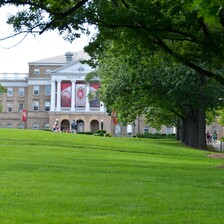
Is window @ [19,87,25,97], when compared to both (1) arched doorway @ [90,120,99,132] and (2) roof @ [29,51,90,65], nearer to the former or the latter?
(2) roof @ [29,51,90,65]

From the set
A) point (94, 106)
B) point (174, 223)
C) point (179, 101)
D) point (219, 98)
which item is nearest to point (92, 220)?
point (174, 223)

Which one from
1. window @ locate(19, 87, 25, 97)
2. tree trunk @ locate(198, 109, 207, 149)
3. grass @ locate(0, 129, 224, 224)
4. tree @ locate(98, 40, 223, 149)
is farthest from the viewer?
window @ locate(19, 87, 25, 97)

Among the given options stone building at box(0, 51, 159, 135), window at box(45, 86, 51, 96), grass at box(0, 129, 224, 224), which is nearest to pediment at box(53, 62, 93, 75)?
stone building at box(0, 51, 159, 135)

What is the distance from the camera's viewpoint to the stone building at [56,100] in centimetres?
9856

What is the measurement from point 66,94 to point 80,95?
9.45 ft

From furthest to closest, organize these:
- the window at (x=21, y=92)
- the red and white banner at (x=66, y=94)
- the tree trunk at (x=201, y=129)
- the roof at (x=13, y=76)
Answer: the roof at (x=13, y=76), the window at (x=21, y=92), the red and white banner at (x=66, y=94), the tree trunk at (x=201, y=129)

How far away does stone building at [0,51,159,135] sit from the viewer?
98.6 meters

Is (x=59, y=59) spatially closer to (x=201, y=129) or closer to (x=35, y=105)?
(x=35, y=105)

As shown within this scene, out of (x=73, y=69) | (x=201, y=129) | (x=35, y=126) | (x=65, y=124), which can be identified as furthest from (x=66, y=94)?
(x=201, y=129)

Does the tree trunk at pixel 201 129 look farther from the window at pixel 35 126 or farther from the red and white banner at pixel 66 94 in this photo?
the window at pixel 35 126

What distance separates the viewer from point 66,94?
9850 centimetres

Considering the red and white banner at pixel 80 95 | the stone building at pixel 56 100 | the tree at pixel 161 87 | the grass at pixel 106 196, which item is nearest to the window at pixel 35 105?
the stone building at pixel 56 100

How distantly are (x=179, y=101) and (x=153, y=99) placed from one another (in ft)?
8.51

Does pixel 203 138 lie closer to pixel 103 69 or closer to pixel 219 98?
pixel 219 98
